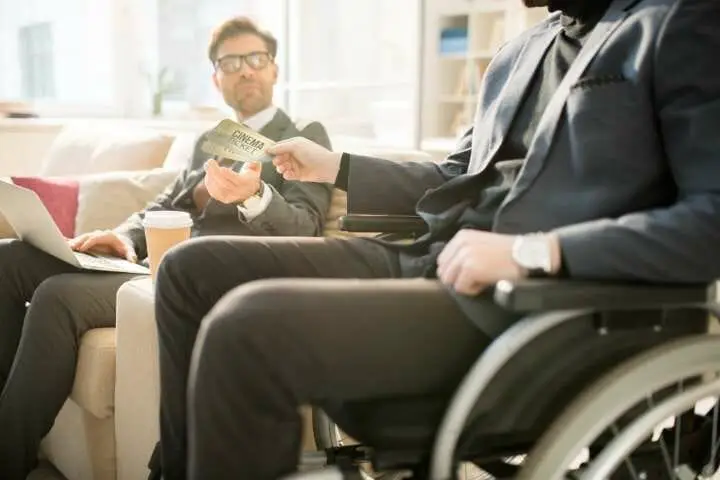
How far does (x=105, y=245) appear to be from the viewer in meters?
2.04

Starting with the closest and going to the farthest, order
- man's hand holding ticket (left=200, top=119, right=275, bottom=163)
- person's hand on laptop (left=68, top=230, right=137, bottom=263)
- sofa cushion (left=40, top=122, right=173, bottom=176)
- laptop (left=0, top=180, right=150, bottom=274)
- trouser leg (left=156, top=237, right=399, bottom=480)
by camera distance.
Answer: trouser leg (left=156, top=237, right=399, bottom=480), man's hand holding ticket (left=200, top=119, right=275, bottom=163), laptop (left=0, top=180, right=150, bottom=274), person's hand on laptop (left=68, top=230, right=137, bottom=263), sofa cushion (left=40, top=122, right=173, bottom=176)

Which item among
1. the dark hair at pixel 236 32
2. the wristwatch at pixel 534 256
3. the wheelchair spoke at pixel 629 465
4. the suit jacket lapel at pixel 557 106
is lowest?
the wheelchair spoke at pixel 629 465

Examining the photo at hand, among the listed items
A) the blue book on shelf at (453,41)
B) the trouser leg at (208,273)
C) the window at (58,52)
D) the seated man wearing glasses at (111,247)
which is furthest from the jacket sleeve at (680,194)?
the window at (58,52)

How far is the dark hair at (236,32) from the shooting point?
2.22m

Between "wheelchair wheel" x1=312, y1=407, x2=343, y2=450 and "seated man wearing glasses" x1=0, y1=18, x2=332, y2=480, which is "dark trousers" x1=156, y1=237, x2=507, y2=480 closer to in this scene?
"wheelchair wheel" x1=312, y1=407, x2=343, y2=450

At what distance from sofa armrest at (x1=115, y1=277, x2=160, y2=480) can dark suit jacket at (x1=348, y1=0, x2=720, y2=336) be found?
0.74 meters

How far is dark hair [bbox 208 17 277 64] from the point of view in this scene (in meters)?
2.22

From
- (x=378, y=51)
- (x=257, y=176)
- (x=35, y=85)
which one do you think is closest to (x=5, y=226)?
(x=257, y=176)

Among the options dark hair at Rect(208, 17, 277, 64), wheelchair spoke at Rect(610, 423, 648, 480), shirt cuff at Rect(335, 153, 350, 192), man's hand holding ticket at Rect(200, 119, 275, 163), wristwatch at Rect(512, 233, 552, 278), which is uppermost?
dark hair at Rect(208, 17, 277, 64)

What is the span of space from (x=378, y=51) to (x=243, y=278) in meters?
2.60

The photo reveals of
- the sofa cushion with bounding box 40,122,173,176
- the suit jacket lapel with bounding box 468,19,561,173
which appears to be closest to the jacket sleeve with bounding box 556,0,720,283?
the suit jacket lapel with bounding box 468,19,561,173

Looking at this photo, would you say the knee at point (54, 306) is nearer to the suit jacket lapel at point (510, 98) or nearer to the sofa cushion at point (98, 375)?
the sofa cushion at point (98, 375)

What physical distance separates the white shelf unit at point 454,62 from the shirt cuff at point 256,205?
65.6 inches

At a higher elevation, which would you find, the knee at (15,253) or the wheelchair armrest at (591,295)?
the wheelchair armrest at (591,295)
